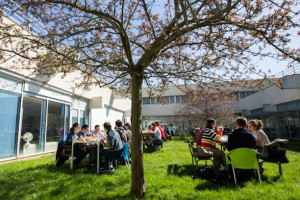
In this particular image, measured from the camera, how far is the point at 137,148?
3510 millimetres

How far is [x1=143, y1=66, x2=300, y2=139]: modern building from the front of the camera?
14.8 metres

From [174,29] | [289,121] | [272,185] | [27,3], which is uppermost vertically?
[27,3]

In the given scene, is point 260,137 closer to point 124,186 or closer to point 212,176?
point 212,176

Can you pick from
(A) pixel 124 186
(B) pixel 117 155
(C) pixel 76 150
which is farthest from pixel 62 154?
(A) pixel 124 186

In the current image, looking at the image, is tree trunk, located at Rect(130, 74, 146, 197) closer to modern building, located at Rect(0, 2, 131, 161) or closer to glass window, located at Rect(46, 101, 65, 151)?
modern building, located at Rect(0, 2, 131, 161)

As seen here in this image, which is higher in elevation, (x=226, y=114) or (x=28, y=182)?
(x=226, y=114)

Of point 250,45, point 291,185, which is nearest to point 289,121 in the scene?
point 291,185

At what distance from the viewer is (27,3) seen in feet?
10.2

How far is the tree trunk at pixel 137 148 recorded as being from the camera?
3.44 m

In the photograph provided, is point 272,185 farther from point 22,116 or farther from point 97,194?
point 22,116

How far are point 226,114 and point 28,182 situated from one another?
2037 cm

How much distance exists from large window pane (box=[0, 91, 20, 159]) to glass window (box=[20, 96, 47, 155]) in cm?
39

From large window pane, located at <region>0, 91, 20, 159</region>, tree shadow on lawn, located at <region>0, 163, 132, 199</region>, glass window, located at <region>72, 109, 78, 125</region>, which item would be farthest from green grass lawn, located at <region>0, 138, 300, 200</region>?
glass window, located at <region>72, 109, 78, 125</region>

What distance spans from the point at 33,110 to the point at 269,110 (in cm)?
1965
